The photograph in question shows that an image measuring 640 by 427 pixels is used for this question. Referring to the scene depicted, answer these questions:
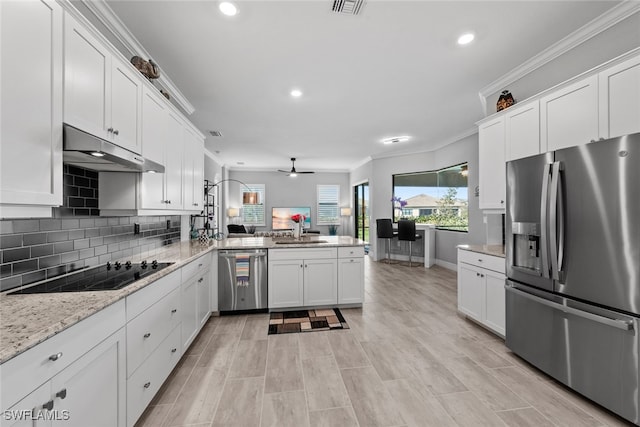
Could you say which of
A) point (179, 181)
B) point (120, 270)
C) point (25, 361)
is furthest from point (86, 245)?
point (25, 361)

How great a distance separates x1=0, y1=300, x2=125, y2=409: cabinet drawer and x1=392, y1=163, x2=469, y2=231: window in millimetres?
5941

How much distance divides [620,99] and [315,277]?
319 centimetres

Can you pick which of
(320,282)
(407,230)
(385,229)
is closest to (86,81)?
(320,282)

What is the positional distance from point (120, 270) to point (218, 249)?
1471mm

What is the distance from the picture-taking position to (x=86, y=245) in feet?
6.56

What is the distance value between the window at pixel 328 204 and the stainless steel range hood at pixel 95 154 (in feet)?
25.3

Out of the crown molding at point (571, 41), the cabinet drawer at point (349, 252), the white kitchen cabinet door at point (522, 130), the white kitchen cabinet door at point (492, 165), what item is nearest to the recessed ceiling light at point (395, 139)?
the crown molding at point (571, 41)

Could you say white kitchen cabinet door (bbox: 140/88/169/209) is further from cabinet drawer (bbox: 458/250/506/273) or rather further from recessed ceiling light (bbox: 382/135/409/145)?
recessed ceiling light (bbox: 382/135/409/145)

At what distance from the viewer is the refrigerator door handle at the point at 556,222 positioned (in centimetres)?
195

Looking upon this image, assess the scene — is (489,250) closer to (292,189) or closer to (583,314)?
(583,314)

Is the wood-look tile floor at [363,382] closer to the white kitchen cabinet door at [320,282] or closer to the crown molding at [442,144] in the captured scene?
the white kitchen cabinet door at [320,282]

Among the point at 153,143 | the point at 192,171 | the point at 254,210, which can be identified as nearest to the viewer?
the point at 153,143

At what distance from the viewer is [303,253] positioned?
354 cm

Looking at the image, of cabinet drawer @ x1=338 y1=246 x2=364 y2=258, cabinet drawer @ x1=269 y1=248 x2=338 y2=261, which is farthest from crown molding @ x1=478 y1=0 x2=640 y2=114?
cabinet drawer @ x1=269 y1=248 x2=338 y2=261
